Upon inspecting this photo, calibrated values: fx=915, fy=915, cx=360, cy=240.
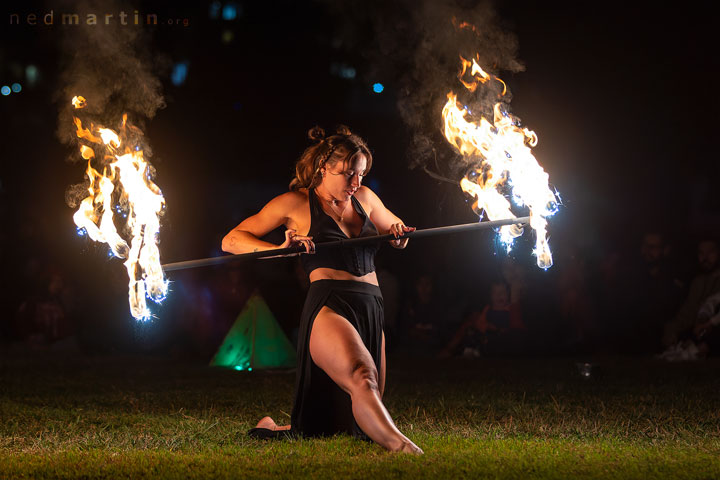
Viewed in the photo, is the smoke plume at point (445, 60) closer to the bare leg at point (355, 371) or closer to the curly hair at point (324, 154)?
the curly hair at point (324, 154)

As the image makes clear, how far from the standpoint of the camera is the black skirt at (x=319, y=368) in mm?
5891

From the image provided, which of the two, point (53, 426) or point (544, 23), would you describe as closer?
point (53, 426)

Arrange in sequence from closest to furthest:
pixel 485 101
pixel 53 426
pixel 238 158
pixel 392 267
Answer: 1. pixel 53 426
2. pixel 485 101
3. pixel 392 267
4. pixel 238 158

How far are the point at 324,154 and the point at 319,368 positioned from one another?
1.42 meters

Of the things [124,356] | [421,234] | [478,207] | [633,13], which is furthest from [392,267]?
[421,234]

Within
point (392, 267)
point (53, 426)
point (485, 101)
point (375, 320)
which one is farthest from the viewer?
point (392, 267)

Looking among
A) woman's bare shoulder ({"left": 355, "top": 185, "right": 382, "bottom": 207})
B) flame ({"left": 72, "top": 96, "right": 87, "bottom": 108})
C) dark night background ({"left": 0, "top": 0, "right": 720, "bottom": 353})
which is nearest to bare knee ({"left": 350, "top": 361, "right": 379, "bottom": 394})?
woman's bare shoulder ({"left": 355, "top": 185, "right": 382, "bottom": 207})

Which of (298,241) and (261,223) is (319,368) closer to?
(298,241)

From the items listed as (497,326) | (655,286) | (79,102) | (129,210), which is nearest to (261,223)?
(129,210)

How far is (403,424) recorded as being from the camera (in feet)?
22.2

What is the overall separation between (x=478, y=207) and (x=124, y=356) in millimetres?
8603

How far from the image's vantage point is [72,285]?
14.9m

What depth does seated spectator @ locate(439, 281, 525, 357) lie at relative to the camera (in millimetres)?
13086

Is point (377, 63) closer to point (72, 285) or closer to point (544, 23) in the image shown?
point (544, 23)
